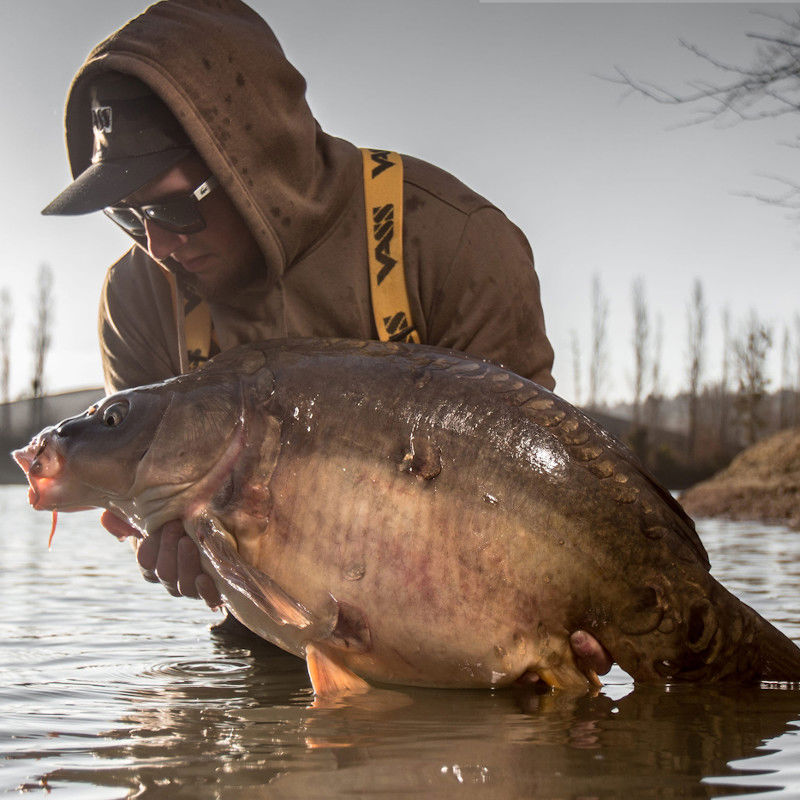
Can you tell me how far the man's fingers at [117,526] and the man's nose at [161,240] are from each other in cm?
88

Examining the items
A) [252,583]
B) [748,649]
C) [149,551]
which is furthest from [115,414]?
[748,649]

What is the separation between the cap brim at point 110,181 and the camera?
3.30 meters

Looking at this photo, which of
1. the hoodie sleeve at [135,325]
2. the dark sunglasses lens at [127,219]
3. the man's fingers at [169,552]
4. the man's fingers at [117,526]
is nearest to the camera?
the man's fingers at [169,552]

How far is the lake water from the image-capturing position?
1.82m

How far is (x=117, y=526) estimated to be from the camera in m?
3.22

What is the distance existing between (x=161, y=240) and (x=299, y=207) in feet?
1.53

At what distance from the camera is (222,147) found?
3.41 metres

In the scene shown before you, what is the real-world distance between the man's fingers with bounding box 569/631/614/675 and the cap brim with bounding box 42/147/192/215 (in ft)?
6.27

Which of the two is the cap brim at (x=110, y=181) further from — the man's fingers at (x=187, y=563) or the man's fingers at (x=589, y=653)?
the man's fingers at (x=589, y=653)

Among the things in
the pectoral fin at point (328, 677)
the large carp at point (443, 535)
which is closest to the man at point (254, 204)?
the large carp at point (443, 535)

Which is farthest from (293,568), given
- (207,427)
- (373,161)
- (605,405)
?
(605,405)

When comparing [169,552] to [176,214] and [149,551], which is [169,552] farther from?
[176,214]

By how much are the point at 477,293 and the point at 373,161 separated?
648 millimetres

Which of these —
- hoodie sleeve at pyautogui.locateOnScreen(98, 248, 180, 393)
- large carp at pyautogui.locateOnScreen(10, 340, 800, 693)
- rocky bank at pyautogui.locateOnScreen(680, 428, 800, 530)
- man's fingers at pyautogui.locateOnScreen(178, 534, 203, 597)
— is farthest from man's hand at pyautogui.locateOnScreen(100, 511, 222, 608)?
rocky bank at pyautogui.locateOnScreen(680, 428, 800, 530)
